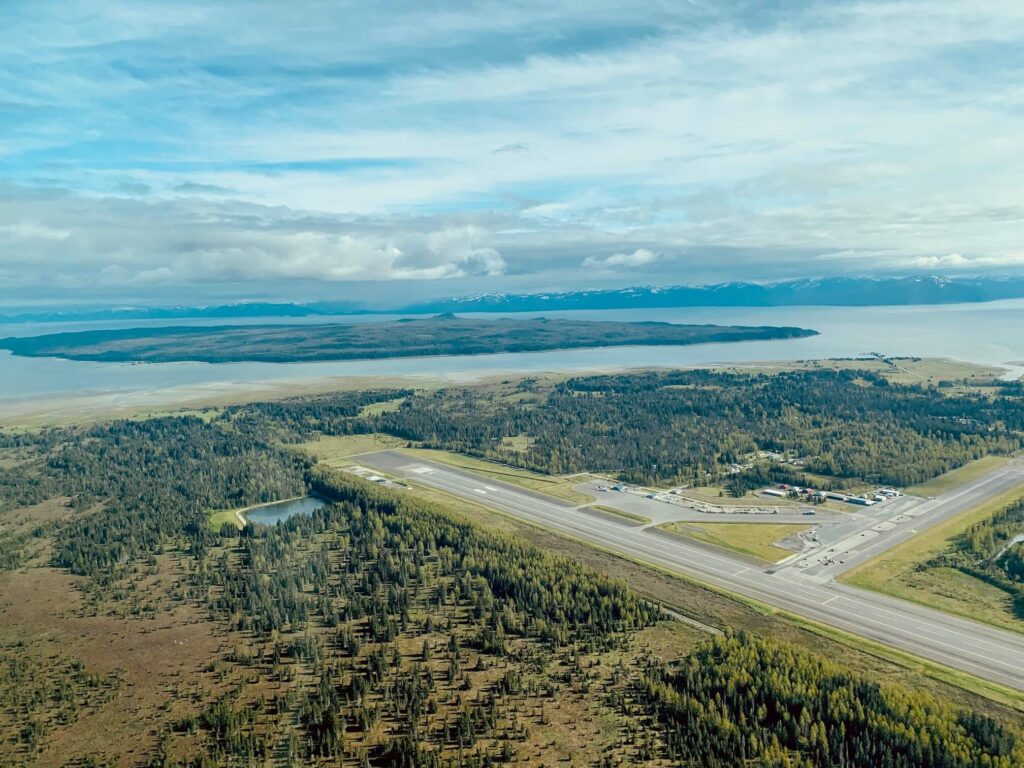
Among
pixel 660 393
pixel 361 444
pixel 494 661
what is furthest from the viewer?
pixel 660 393

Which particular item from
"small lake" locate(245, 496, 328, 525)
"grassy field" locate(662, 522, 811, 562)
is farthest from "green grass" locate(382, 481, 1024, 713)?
"small lake" locate(245, 496, 328, 525)

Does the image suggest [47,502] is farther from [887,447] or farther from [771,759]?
[887,447]

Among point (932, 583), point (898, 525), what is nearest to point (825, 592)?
point (932, 583)

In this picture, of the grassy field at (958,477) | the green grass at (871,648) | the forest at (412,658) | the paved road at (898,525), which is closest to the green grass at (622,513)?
the green grass at (871,648)

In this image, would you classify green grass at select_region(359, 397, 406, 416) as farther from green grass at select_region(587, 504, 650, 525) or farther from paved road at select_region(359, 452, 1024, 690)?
green grass at select_region(587, 504, 650, 525)

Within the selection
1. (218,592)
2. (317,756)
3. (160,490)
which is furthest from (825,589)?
(160,490)
